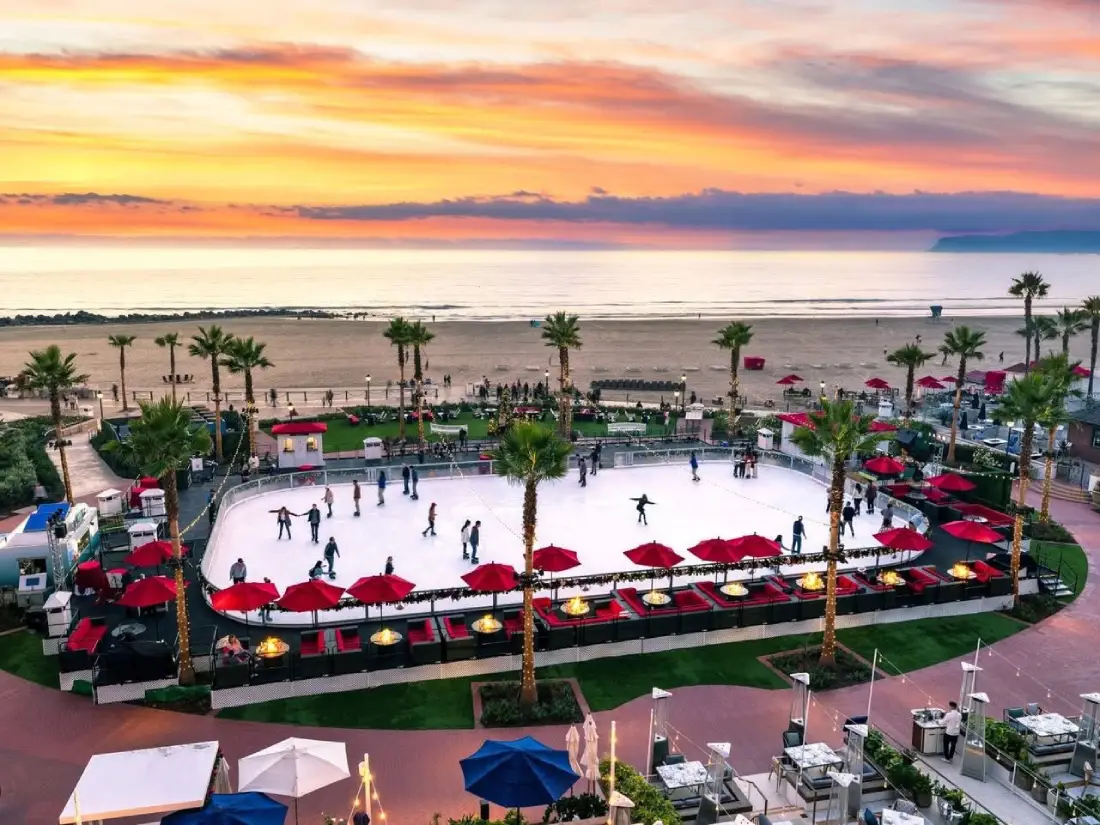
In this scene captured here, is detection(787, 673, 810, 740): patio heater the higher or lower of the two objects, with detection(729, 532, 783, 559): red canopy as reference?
lower

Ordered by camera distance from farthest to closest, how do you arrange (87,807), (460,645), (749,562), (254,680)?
(749,562) → (460,645) → (254,680) → (87,807)

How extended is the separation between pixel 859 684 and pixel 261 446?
3425 cm

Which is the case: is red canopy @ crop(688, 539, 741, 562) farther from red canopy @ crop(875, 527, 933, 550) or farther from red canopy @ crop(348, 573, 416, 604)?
red canopy @ crop(348, 573, 416, 604)

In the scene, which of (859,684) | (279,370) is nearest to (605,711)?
(859,684)

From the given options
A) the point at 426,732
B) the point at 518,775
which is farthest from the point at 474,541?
the point at 518,775

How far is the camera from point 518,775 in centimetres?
1370

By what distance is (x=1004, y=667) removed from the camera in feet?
72.1

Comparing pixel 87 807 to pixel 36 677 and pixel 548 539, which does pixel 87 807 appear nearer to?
pixel 36 677

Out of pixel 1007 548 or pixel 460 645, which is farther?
pixel 1007 548

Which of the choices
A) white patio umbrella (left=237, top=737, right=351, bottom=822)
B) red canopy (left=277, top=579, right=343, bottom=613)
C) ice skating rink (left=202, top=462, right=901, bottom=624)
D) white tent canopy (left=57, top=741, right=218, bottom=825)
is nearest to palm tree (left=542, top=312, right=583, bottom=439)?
ice skating rink (left=202, top=462, right=901, bottom=624)

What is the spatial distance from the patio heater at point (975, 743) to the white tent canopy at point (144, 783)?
47.5 ft

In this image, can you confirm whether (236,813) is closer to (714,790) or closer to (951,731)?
(714,790)

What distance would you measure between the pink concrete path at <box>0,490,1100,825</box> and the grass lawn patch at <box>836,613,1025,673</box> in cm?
60

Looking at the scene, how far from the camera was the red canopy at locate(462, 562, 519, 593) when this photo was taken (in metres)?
21.3
